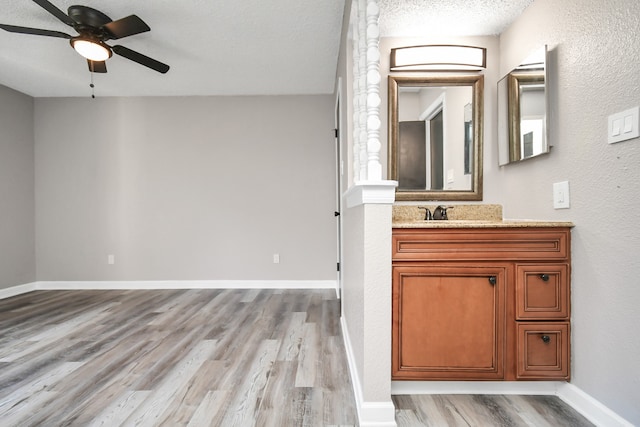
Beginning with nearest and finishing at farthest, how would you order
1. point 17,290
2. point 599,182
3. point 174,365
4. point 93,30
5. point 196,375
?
point 599,182, point 196,375, point 174,365, point 93,30, point 17,290

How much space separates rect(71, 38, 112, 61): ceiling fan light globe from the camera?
2385mm

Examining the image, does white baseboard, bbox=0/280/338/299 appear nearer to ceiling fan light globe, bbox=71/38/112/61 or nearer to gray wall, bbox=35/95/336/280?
gray wall, bbox=35/95/336/280

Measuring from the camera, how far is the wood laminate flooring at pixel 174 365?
1.49 metres

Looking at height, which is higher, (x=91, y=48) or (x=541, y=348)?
(x=91, y=48)

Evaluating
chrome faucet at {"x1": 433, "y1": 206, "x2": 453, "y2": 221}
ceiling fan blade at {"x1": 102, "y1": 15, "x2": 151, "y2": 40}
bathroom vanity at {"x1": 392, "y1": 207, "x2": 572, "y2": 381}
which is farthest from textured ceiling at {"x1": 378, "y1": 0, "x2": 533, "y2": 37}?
ceiling fan blade at {"x1": 102, "y1": 15, "x2": 151, "y2": 40}

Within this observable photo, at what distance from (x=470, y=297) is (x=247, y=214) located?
301cm

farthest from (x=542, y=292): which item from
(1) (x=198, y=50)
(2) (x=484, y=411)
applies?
(1) (x=198, y=50)

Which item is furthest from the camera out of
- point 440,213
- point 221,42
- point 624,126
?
point 221,42

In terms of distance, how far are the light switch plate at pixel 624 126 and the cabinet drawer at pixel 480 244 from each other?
46cm

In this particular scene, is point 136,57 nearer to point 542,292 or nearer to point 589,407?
point 542,292

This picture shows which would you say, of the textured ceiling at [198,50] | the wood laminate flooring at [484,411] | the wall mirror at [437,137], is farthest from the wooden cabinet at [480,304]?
the textured ceiling at [198,50]

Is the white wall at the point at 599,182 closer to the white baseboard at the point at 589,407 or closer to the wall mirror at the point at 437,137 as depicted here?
the white baseboard at the point at 589,407

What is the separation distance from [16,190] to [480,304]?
5.03 metres

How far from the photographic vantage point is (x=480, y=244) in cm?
160
